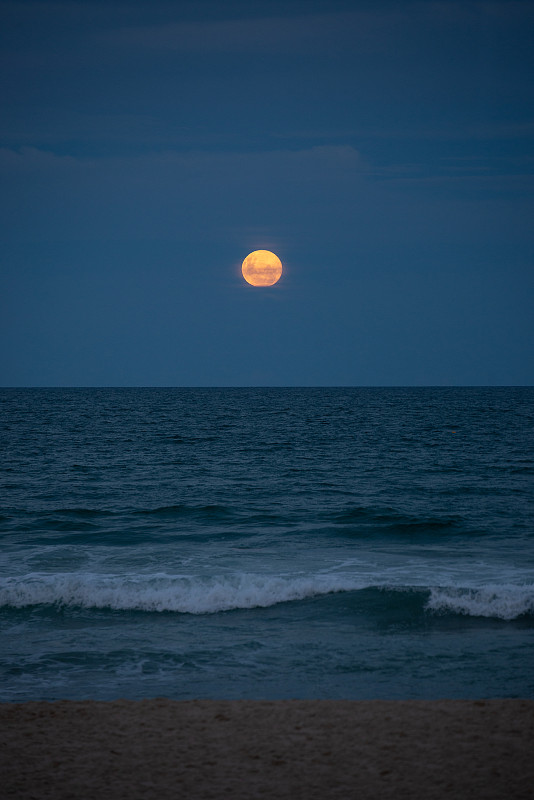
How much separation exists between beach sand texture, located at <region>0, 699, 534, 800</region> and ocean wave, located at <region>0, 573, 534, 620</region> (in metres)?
4.89

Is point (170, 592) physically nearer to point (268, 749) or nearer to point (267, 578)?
point (267, 578)

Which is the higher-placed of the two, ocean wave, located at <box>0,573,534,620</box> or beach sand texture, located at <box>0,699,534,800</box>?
beach sand texture, located at <box>0,699,534,800</box>

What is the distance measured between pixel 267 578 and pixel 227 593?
51.1 inches

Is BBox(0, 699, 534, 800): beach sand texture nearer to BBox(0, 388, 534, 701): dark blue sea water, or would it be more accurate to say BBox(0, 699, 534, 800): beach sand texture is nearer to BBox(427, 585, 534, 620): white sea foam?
BBox(0, 388, 534, 701): dark blue sea water

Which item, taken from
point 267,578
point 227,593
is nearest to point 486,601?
point 267,578

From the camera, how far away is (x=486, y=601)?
13.5 metres

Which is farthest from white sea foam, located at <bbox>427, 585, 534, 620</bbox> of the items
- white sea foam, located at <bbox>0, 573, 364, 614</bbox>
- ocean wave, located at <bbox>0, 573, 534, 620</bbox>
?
white sea foam, located at <bbox>0, 573, 364, 614</bbox>

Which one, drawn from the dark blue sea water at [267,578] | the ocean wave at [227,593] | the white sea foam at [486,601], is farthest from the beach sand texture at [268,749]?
the ocean wave at [227,593]

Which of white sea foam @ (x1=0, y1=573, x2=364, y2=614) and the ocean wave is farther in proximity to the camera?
white sea foam @ (x1=0, y1=573, x2=364, y2=614)

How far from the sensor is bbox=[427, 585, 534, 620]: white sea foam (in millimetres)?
13148

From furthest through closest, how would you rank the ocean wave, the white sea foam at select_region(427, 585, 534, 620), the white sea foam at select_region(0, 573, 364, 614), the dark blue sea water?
1. the white sea foam at select_region(0, 573, 364, 614)
2. the ocean wave
3. the white sea foam at select_region(427, 585, 534, 620)
4. the dark blue sea water

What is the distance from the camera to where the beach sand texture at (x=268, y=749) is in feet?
21.4

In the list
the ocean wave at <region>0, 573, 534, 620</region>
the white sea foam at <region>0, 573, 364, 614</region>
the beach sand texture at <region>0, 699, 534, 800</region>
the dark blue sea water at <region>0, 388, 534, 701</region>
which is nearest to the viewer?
the beach sand texture at <region>0, 699, 534, 800</region>

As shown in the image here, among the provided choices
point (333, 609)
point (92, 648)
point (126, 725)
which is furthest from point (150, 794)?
point (333, 609)
